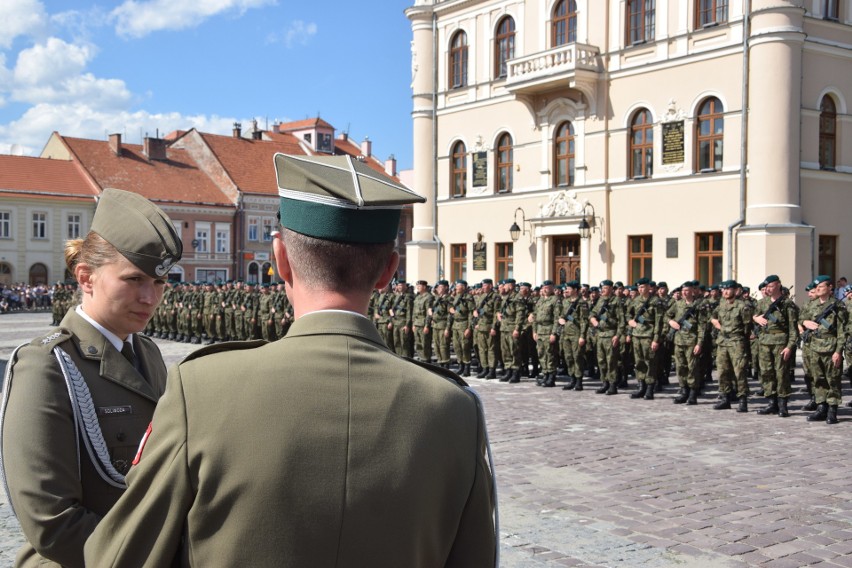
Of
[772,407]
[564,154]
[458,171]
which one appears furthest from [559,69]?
[772,407]

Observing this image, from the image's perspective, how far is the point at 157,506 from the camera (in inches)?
58.6

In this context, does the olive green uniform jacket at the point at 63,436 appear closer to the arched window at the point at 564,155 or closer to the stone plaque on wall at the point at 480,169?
the arched window at the point at 564,155

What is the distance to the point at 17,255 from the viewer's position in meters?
45.3

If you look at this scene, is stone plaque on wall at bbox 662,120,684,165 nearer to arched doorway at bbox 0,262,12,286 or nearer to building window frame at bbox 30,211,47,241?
building window frame at bbox 30,211,47,241

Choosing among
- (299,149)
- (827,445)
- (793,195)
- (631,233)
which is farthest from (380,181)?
(299,149)

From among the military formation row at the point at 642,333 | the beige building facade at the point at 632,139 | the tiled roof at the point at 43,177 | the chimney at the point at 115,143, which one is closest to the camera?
the military formation row at the point at 642,333

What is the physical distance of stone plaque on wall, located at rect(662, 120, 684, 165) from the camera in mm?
23359

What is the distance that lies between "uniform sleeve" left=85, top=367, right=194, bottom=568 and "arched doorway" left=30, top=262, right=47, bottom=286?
4951 centimetres

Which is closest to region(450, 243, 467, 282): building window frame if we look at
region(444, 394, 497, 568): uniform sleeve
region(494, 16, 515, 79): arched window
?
region(494, 16, 515, 79): arched window

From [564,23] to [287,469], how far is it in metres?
26.9

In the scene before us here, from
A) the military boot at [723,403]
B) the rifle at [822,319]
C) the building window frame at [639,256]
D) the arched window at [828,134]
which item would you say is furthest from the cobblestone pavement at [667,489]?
the arched window at [828,134]

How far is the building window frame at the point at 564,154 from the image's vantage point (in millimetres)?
26547

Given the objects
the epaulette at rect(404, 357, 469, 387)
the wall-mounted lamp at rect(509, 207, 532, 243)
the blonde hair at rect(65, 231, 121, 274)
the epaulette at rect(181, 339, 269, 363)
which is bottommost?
the epaulette at rect(404, 357, 469, 387)

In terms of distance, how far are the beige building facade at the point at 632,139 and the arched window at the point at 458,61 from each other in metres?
0.06
